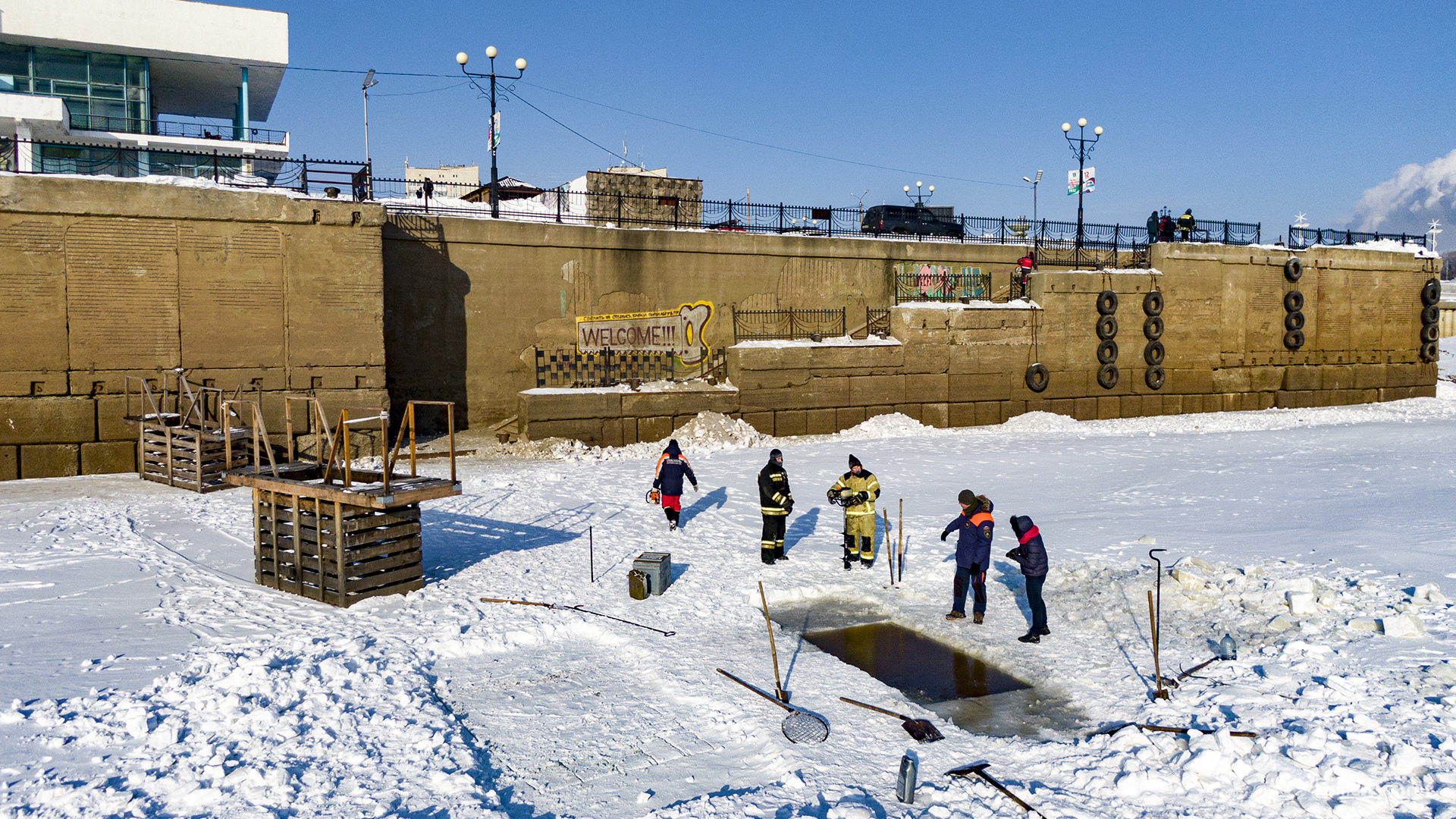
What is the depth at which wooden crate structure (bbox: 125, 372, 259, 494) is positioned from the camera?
1548 cm

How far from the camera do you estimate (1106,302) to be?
88.5ft

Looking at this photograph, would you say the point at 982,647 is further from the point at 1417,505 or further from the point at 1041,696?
the point at 1417,505

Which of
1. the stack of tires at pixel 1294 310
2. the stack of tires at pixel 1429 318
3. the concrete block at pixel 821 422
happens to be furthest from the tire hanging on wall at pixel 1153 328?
the stack of tires at pixel 1429 318

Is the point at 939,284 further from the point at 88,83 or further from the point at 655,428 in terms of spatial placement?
the point at 88,83

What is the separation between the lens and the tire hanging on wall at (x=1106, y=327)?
27.1 meters

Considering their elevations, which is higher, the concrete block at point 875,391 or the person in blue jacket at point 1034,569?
the concrete block at point 875,391

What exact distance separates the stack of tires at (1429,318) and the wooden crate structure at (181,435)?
39753 mm

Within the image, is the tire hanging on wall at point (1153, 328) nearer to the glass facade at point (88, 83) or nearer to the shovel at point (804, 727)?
the shovel at point (804, 727)

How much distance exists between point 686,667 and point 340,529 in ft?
13.3

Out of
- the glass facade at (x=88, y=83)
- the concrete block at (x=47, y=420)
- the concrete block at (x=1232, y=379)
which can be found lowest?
the concrete block at (x=47, y=420)

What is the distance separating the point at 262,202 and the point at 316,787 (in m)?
15.7

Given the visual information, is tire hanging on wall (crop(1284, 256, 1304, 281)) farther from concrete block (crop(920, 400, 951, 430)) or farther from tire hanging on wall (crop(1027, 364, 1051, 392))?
concrete block (crop(920, 400, 951, 430))

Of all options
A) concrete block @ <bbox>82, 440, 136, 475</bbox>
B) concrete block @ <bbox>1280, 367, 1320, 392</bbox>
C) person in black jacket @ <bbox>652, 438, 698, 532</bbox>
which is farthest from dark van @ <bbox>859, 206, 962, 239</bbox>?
concrete block @ <bbox>82, 440, 136, 475</bbox>

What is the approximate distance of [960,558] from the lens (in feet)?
31.2
